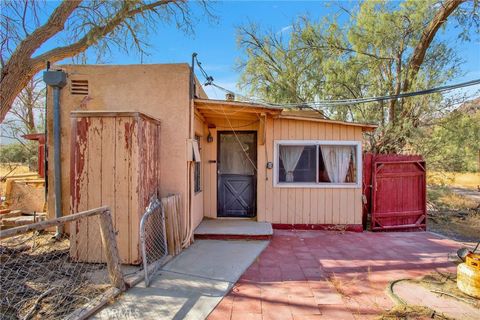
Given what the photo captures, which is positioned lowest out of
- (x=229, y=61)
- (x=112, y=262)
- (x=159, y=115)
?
(x=112, y=262)

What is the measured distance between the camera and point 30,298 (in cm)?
306

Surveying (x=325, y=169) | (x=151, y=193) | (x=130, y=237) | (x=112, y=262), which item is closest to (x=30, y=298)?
(x=112, y=262)

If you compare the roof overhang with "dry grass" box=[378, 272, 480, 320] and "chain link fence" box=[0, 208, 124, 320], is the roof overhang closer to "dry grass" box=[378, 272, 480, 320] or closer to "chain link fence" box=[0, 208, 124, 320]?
"chain link fence" box=[0, 208, 124, 320]

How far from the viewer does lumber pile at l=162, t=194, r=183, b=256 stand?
4496mm

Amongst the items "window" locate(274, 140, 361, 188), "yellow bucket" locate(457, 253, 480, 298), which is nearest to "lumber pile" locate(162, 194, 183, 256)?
"window" locate(274, 140, 361, 188)

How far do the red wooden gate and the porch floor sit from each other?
8.51 feet

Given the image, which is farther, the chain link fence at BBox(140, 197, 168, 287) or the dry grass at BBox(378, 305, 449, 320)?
the chain link fence at BBox(140, 197, 168, 287)

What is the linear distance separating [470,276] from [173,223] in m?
3.94

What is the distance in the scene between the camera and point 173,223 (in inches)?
180

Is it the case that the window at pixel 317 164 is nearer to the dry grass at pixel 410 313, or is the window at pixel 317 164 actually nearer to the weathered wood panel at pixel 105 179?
the weathered wood panel at pixel 105 179

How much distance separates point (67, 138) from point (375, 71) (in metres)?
9.99

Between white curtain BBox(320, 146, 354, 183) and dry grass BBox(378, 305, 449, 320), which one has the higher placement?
white curtain BBox(320, 146, 354, 183)

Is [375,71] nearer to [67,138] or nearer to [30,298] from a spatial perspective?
[67,138]

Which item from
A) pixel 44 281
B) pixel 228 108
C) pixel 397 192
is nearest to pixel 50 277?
pixel 44 281
